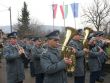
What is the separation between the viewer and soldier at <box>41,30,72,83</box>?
6.14m

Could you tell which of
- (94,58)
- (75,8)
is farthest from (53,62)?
(75,8)

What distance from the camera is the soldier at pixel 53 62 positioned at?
6.14m

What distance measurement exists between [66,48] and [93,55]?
3114 millimetres

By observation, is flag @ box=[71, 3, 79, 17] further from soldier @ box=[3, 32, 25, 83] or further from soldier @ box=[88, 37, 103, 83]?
soldier @ box=[3, 32, 25, 83]

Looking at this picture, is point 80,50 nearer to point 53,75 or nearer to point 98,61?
point 98,61

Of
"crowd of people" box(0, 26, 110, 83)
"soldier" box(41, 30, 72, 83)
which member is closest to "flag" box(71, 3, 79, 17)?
"crowd of people" box(0, 26, 110, 83)

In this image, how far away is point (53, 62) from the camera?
246 inches

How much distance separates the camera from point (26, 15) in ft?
209

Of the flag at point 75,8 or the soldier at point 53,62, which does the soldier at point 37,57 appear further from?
the flag at point 75,8

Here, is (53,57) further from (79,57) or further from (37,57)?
(37,57)

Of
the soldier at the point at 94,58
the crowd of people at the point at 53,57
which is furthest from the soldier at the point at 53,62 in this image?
the soldier at the point at 94,58

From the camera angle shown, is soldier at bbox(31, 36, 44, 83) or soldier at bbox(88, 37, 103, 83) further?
soldier at bbox(31, 36, 44, 83)

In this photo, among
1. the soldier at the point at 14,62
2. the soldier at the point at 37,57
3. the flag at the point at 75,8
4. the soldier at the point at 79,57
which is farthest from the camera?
the flag at the point at 75,8

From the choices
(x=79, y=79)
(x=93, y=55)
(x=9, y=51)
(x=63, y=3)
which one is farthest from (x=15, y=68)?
(x=63, y=3)
